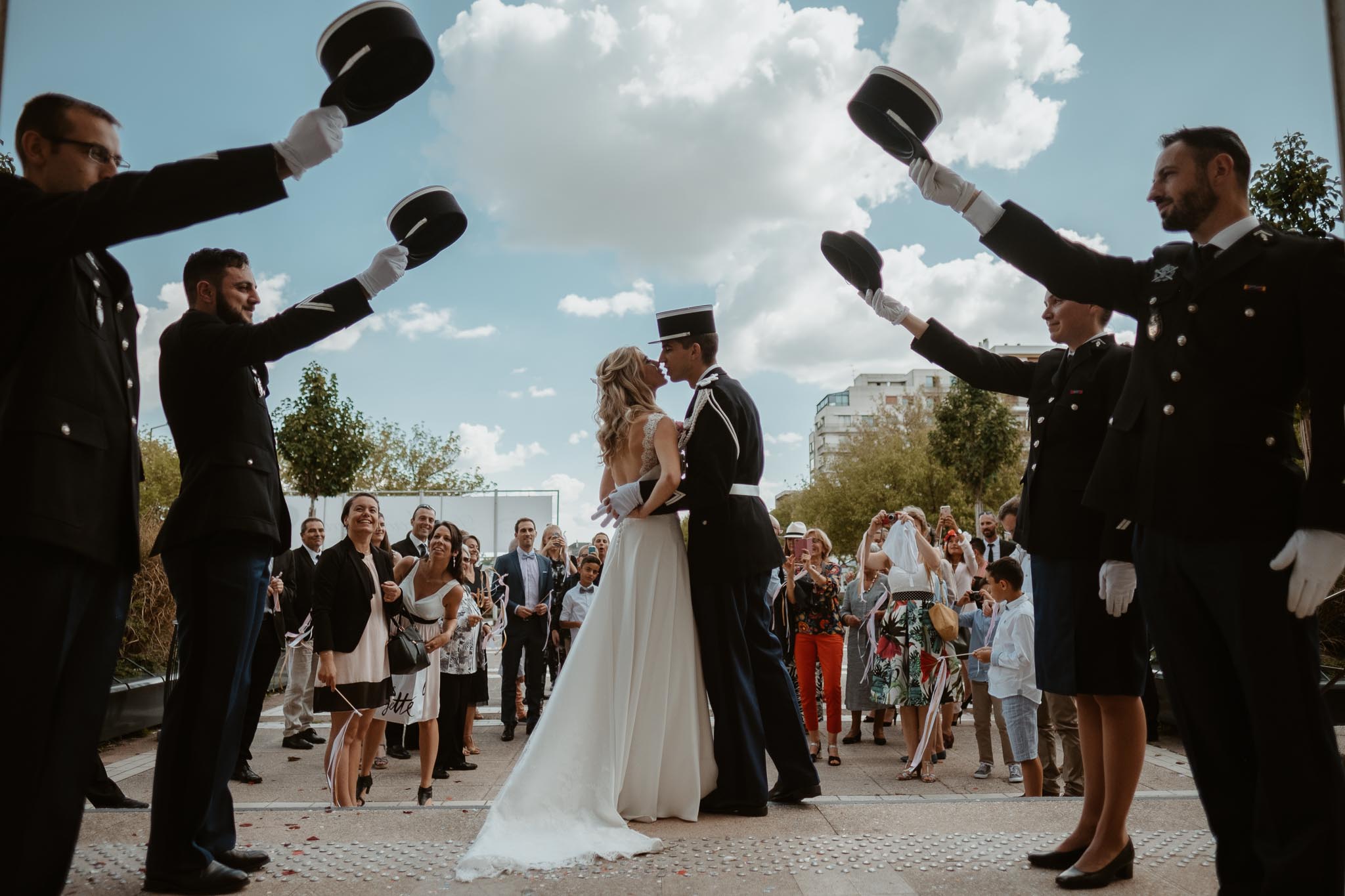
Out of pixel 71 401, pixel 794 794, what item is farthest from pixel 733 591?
pixel 71 401

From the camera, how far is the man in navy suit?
34.9ft

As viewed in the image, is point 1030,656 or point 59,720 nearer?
point 59,720

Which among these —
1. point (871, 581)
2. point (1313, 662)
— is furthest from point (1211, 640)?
point (871, 581)

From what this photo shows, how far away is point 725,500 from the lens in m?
4.75

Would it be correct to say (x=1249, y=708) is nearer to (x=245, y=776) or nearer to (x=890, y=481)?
(x=245, y=776)

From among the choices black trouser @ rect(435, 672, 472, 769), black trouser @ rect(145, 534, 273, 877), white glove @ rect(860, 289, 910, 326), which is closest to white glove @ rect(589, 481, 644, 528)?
white glove @ rect(860, 289, 910, 326)

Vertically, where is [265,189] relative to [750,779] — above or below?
above

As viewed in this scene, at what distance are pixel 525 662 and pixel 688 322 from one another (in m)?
6.81

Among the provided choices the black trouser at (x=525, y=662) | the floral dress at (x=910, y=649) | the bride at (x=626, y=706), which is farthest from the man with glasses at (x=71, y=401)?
the black trouser at (x=525, y=662)

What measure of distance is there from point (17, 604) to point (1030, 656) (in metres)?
6.82

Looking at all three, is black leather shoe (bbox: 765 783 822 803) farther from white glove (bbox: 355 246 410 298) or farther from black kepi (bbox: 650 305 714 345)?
white glove (bbox: 355 246 410 298)

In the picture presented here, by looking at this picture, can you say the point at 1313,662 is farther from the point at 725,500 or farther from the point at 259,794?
the point at 259,794

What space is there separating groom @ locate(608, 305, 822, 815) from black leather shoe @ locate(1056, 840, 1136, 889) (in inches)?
61.3

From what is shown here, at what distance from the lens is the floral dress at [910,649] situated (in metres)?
8.74
